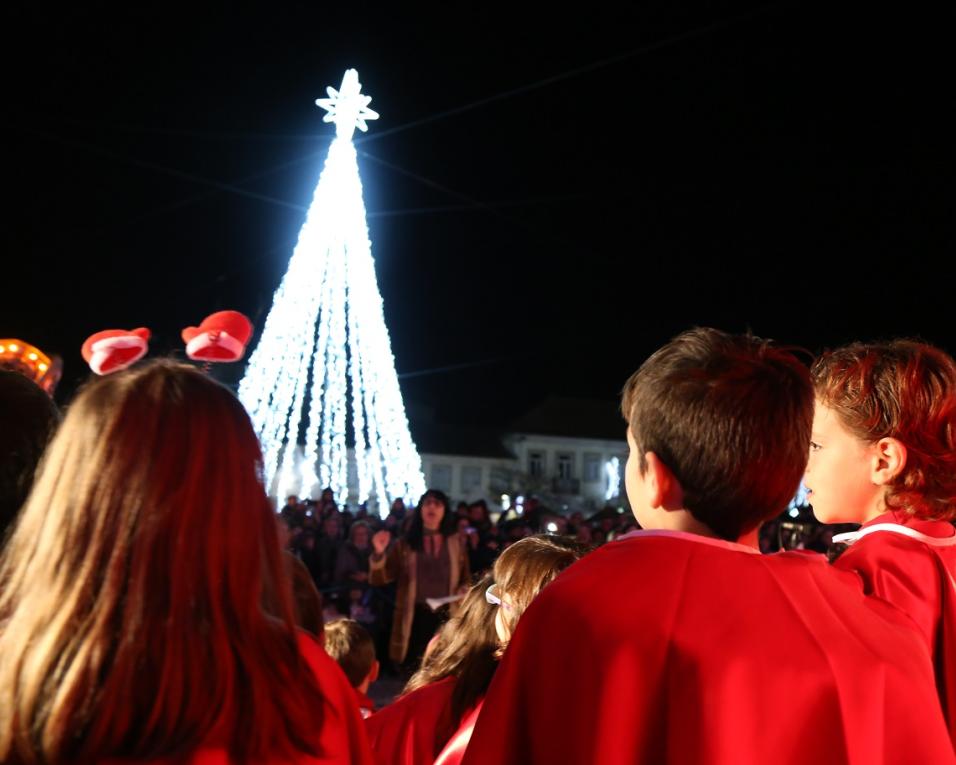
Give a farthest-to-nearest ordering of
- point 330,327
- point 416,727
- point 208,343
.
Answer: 1. point 330,327
2. point 416,727
3. point 208,343

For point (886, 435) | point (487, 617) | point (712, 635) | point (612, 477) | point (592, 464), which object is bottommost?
point (612, 477)

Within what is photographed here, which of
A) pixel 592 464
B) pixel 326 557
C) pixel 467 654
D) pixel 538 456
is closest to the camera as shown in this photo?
pixel 467 654

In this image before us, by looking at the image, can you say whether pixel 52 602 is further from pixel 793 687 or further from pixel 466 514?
pixel 466 514

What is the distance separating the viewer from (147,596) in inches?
59.1

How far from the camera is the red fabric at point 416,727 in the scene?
110 inches

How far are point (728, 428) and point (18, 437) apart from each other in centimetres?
161

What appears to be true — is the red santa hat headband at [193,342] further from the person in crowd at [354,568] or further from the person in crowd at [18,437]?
the person in crowd at [354,568]

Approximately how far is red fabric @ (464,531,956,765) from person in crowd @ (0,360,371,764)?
15.9 inches

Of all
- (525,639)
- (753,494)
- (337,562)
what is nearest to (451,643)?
(525,639)

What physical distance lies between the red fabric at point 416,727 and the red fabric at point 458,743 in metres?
0.07

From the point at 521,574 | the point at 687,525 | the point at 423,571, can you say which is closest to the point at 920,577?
the point at 687,525

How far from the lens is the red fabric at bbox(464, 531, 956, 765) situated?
1.68 meters

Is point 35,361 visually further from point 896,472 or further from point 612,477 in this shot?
point 612,477

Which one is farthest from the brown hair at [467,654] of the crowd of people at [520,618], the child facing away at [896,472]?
the child facing away at [896,472]
